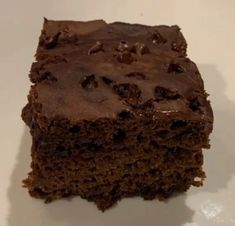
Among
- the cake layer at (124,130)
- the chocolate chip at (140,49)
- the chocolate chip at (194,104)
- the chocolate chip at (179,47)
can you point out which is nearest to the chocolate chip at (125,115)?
the cake layer at (124,130)

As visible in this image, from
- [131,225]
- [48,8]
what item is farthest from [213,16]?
[131,225]

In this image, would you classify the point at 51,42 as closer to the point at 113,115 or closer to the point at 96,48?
the point at 96,48

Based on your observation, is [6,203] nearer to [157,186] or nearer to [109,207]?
[109,207]

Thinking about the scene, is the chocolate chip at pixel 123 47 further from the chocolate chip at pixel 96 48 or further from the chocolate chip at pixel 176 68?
the chocolate chip at pixel 176 68

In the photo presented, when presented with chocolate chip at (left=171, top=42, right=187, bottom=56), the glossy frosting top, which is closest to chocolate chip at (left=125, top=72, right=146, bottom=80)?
the glossy frosting top

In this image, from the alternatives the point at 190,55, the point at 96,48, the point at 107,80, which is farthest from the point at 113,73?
the point at 190,55

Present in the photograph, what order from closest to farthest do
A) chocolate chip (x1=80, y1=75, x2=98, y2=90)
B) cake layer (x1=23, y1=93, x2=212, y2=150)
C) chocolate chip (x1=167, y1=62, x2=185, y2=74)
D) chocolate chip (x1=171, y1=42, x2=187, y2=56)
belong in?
cake layer (x1=23, y1=93, x2=212, y2=150) → chocolate chip (x1=80, y1=75, x2=98, y2=90) → chocolate chip (x1=167, y1=62, x2=185, y2=74) → chocolate chip (x1=171, y1=42, x2=187, y2=56)

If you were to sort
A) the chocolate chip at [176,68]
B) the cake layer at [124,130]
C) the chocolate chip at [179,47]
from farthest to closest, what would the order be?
the chocolate chip at [179,47]
the chocolate chip at [176,68]
the cake layer at [124,130]

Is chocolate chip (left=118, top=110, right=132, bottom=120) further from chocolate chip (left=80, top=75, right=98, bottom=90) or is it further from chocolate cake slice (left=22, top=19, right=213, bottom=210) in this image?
chocolate chip (left=80, top=75, right=98, bottom=90)
